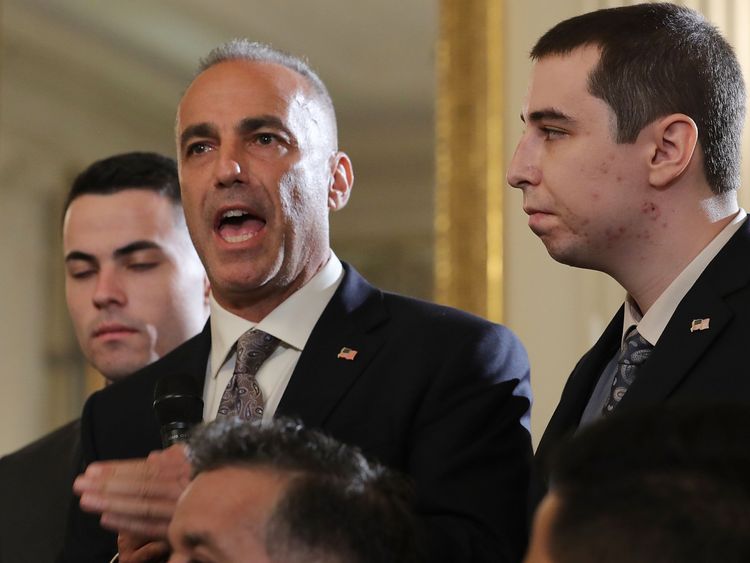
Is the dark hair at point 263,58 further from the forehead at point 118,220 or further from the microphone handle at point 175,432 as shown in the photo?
the microphone handle at point 175,432

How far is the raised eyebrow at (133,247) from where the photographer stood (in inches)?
121

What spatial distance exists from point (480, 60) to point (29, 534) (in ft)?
5.38

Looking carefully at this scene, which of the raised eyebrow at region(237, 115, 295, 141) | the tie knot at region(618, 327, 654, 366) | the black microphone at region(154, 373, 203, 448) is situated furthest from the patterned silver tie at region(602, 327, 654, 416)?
the raised eyebrow at region(237, 115, 295, 141)

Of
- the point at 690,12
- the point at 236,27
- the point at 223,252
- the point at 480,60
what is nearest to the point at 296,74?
the point at 223,252

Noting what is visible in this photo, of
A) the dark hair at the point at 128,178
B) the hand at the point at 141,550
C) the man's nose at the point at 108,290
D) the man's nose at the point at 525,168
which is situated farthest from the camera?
the dark hair at the point at 128,178

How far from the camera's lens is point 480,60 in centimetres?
356

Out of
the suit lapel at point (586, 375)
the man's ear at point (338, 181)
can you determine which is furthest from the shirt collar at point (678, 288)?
the man's ear at point (338, 181)

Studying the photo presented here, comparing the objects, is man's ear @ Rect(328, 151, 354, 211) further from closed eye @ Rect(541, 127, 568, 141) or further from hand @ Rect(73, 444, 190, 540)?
hand @ Rect(73, 444, 190, 540)

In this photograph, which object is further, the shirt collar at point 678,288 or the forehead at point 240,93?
the forehead at point 240,93

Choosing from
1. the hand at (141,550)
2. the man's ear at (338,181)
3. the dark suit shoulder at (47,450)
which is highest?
the man's ear at (338,181)

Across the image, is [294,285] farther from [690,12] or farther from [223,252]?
[690,12]

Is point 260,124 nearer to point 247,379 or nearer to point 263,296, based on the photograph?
point 263,296

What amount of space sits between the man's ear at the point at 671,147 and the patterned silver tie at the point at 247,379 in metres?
0.78

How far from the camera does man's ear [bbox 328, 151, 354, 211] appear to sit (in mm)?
2635
